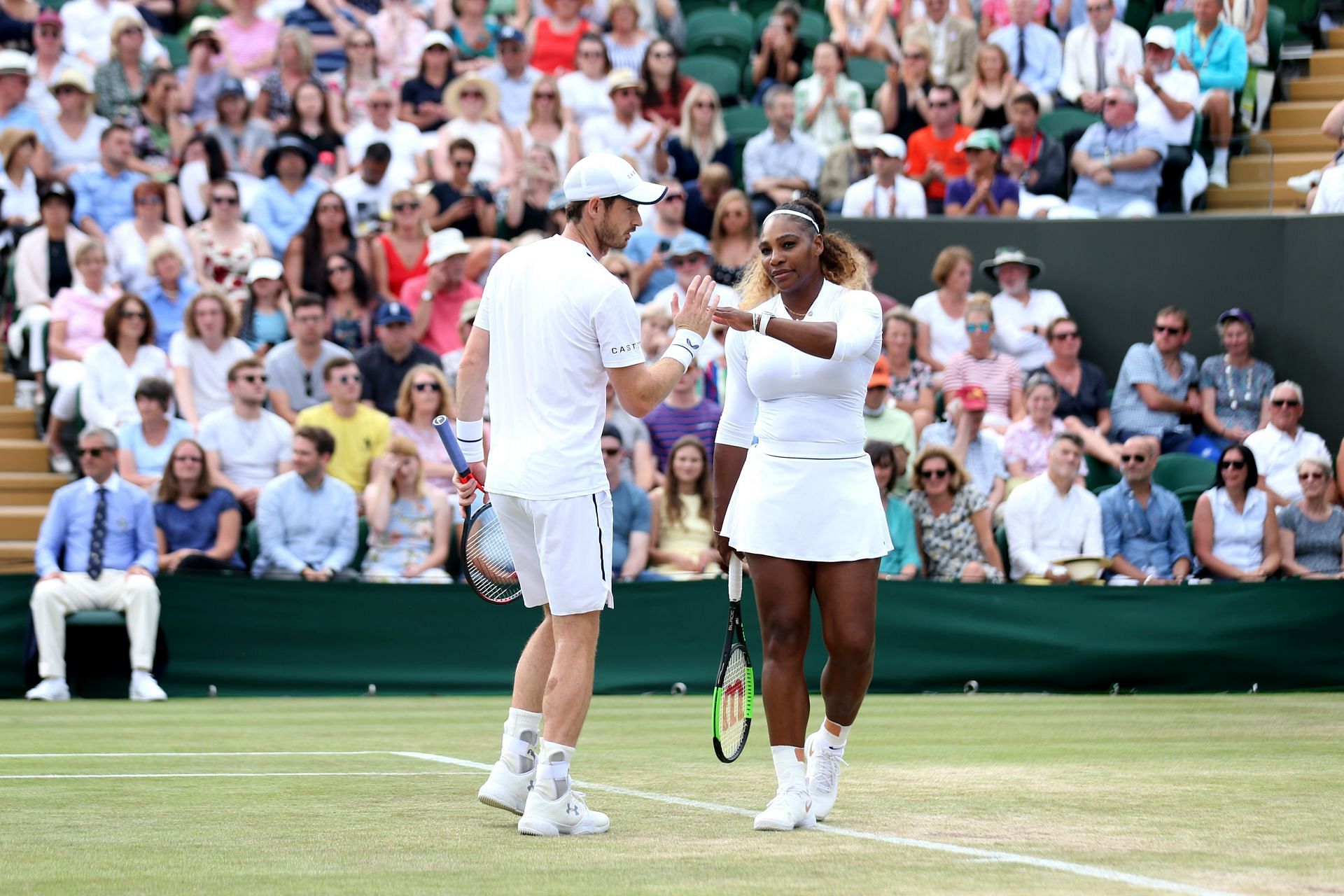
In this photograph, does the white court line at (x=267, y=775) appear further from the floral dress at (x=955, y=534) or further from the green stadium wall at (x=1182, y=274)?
the green stadium wall at (x=1182, y=274)

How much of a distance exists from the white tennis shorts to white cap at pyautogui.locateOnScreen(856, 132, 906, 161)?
34.7 ft

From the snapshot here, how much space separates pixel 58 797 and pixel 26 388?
359 inches

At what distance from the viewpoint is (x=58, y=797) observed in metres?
6.69

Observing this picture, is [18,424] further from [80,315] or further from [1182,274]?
[1182,274]

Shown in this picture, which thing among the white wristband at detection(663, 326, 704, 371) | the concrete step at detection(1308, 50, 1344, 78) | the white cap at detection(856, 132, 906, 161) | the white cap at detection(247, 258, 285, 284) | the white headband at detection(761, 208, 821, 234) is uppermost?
the concrete step at detection(1308, 50, 1344, 78)

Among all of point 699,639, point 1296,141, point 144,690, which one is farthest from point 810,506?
point 1296,141

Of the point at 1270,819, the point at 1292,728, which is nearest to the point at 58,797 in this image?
the point at 1270,819

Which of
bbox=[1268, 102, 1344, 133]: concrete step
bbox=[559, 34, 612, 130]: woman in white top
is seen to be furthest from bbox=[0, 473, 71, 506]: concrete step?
bbox=[1268, 102, 1344, 133]: concrete step

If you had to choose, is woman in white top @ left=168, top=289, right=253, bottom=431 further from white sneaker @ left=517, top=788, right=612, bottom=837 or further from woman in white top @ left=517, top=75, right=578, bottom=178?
white sneaker @ left=517, top=788, right=612, bottom=837

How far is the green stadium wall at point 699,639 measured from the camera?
1245 centimetres

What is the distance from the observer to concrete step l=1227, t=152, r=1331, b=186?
1536cm

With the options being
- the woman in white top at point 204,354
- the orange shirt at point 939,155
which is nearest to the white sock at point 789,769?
the woman in white top at point 204,354

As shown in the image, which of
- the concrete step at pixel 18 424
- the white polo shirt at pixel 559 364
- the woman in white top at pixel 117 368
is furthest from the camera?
the concrete step at pixel 18 424

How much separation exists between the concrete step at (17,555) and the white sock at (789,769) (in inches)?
328
